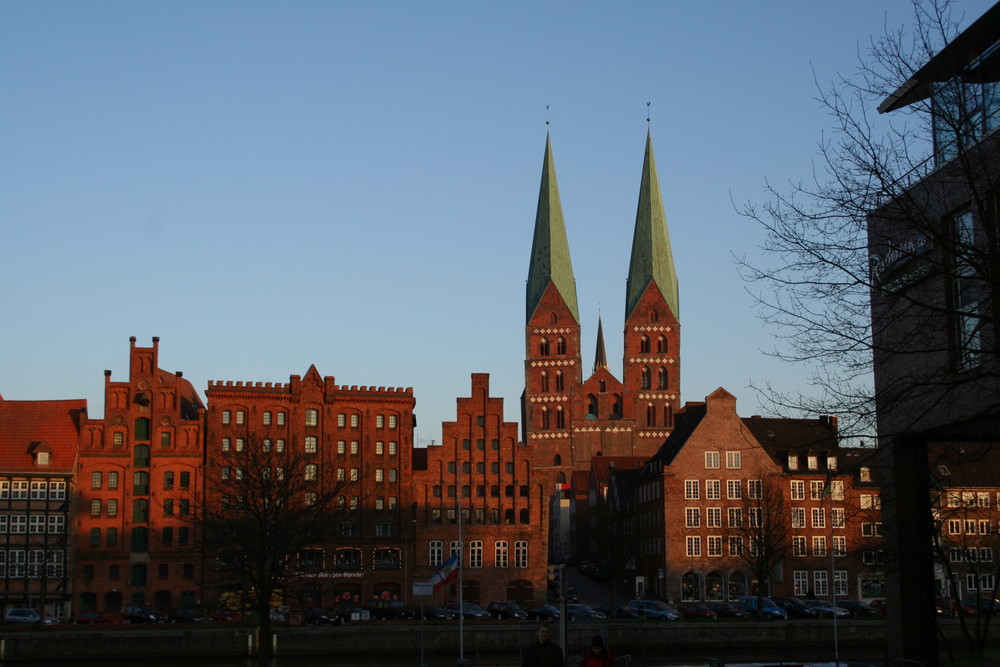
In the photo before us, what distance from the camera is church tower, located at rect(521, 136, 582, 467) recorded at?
16625 cm

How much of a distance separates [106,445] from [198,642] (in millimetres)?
31026

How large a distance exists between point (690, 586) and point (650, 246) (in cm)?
7819

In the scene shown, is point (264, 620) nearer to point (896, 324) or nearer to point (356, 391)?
point (896, 324)

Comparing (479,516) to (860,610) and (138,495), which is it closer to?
(138,495)

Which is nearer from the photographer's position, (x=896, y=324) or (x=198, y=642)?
(x=896, y=324)

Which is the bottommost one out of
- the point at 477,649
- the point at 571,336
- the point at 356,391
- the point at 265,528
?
the point at 477,649

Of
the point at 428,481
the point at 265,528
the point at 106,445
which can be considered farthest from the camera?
the point at 428,481

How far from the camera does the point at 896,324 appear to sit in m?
22.8

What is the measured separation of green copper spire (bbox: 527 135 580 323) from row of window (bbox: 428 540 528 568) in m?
74.2

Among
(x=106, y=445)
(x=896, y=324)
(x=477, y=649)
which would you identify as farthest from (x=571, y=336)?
(x=896, y=324)

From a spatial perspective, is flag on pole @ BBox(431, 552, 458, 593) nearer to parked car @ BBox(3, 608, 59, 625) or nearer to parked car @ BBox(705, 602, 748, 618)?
parked car @ BBox(705, 602, 748, 618)

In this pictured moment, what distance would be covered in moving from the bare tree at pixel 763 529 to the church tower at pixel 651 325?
71431 millimetres

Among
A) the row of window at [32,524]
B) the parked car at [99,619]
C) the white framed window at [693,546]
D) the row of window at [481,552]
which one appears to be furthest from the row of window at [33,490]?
the white framed window at [693,546]

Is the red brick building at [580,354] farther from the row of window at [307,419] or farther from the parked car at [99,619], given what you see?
the parked car at [99,619]
